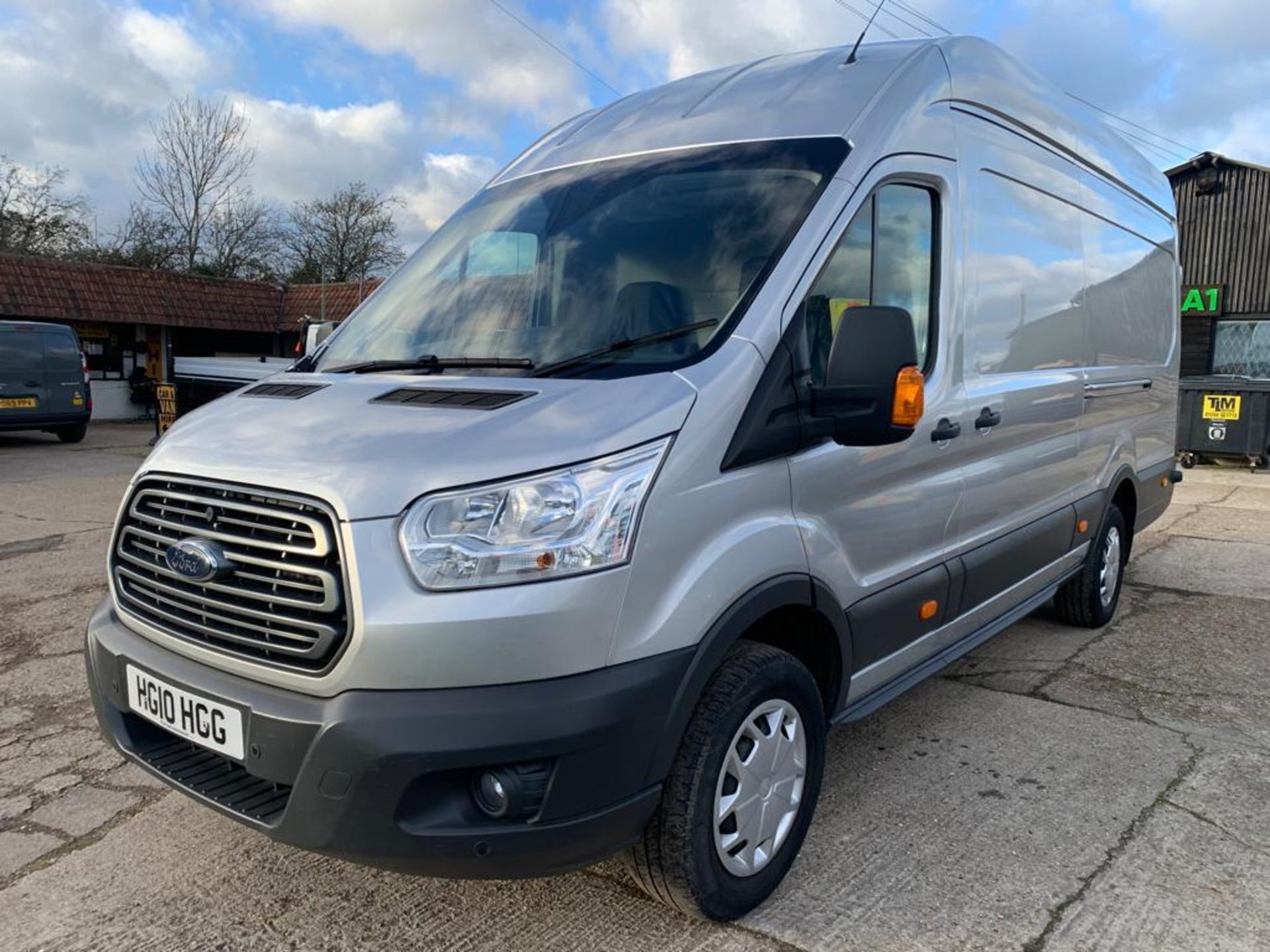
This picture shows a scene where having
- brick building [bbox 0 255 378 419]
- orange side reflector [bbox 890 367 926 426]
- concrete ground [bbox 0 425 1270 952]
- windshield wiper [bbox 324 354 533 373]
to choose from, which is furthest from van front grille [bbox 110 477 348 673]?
brick building [bbox 0 255 378 419]

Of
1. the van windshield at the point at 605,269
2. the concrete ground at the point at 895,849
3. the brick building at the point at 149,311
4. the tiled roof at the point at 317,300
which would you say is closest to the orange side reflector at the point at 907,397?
the van windshield at the point at 605,269

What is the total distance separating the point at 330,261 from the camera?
117ft

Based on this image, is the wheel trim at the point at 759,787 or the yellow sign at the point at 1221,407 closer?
the wheel trim at the point at 759,787

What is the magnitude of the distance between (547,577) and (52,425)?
52.8 ft

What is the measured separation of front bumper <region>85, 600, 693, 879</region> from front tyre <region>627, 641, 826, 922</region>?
15cm

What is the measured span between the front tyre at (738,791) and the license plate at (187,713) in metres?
1.03

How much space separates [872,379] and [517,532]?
1064mm

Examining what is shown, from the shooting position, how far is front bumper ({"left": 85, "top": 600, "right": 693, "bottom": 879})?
2039 millimetres

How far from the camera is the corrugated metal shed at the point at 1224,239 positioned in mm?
19141

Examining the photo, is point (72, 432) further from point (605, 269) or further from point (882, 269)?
point (882, 269)

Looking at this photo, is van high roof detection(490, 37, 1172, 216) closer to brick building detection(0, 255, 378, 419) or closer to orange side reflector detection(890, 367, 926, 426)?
orange side reflector detection(890, 367, 926, 426)

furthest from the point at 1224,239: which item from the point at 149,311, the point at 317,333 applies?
the point at 149,311

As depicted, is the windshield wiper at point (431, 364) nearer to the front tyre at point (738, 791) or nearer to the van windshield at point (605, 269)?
the van windshield at point (605, 269)

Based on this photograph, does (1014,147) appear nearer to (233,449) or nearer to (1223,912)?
(1223,912)
